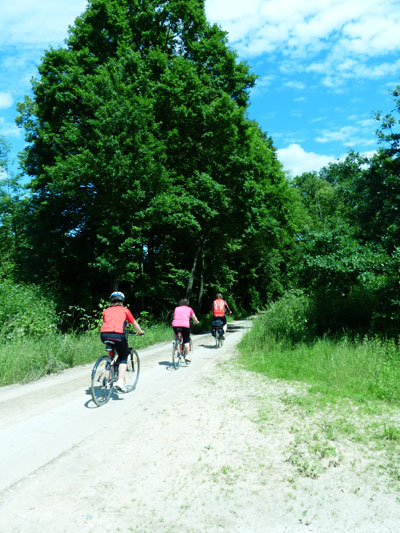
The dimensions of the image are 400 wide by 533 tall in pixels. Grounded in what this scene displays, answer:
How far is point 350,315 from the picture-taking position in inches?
490

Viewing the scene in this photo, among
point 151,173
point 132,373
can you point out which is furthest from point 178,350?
point 151,173

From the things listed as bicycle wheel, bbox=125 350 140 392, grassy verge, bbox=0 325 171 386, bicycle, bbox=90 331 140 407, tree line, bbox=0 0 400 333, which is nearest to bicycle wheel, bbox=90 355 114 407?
bicycle, bbox=90 331 140 407

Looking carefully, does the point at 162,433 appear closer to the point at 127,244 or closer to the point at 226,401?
the point at 226,401

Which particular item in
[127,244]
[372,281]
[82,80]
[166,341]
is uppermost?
[82,80]

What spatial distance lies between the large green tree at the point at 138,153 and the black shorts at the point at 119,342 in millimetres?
9957

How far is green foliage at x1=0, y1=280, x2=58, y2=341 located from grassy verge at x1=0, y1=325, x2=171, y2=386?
714mm

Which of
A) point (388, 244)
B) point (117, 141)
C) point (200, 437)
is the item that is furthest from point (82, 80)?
point (200, 437)

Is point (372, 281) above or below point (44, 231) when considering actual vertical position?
below

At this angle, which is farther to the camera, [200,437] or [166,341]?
[166,341]

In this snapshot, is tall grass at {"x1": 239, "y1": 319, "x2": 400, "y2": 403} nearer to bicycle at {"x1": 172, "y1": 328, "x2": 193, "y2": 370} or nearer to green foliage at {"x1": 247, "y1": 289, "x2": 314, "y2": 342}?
green foliage at {"x1": 247, "y1": 289, "x2": 314, "y2": 342}

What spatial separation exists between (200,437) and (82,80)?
1847 cm

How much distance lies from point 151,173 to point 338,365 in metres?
12.1

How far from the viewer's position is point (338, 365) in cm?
839

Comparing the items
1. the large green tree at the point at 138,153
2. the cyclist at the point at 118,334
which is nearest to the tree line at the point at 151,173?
the large green tree at the point at 138,153
